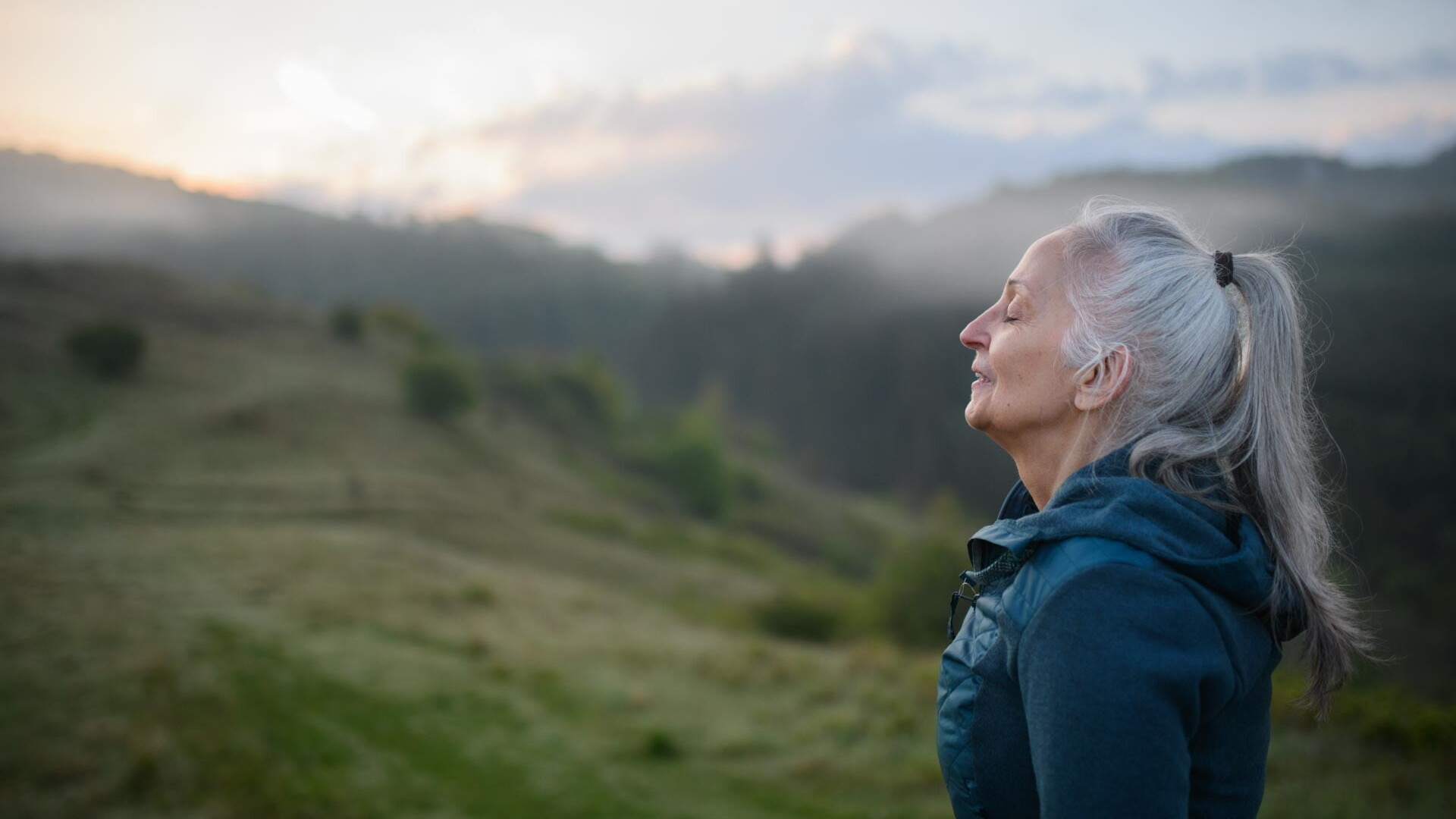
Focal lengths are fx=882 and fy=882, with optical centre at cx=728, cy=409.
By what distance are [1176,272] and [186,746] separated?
10.5m

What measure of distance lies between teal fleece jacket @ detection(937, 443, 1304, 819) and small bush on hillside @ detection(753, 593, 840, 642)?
27.6m

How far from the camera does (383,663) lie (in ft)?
43.4

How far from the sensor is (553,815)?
847cm

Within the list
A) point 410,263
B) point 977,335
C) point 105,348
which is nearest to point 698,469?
point 105,348

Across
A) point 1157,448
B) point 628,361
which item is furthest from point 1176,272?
point 628,361

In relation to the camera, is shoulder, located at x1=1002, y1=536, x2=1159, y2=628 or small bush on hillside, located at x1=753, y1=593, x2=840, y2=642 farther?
small bush on hillside, located at x1=753, y1=593, x2=840, y2=642

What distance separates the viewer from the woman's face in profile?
175cm

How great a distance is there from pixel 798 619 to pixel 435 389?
106 feet

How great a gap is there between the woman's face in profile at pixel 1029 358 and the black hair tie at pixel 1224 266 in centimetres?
30

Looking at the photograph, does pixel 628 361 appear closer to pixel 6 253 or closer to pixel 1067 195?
pixel 1067 195

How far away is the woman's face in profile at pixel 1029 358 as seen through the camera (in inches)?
68.7

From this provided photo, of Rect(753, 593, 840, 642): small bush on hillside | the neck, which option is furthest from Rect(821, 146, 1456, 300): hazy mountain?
the neck

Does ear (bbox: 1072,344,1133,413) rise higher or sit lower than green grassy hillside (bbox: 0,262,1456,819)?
higher

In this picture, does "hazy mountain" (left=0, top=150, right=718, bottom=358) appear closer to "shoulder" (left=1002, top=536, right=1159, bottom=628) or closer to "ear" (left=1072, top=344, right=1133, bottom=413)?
"ear" (left=1072, top=344, right=1133, bottom=413)
